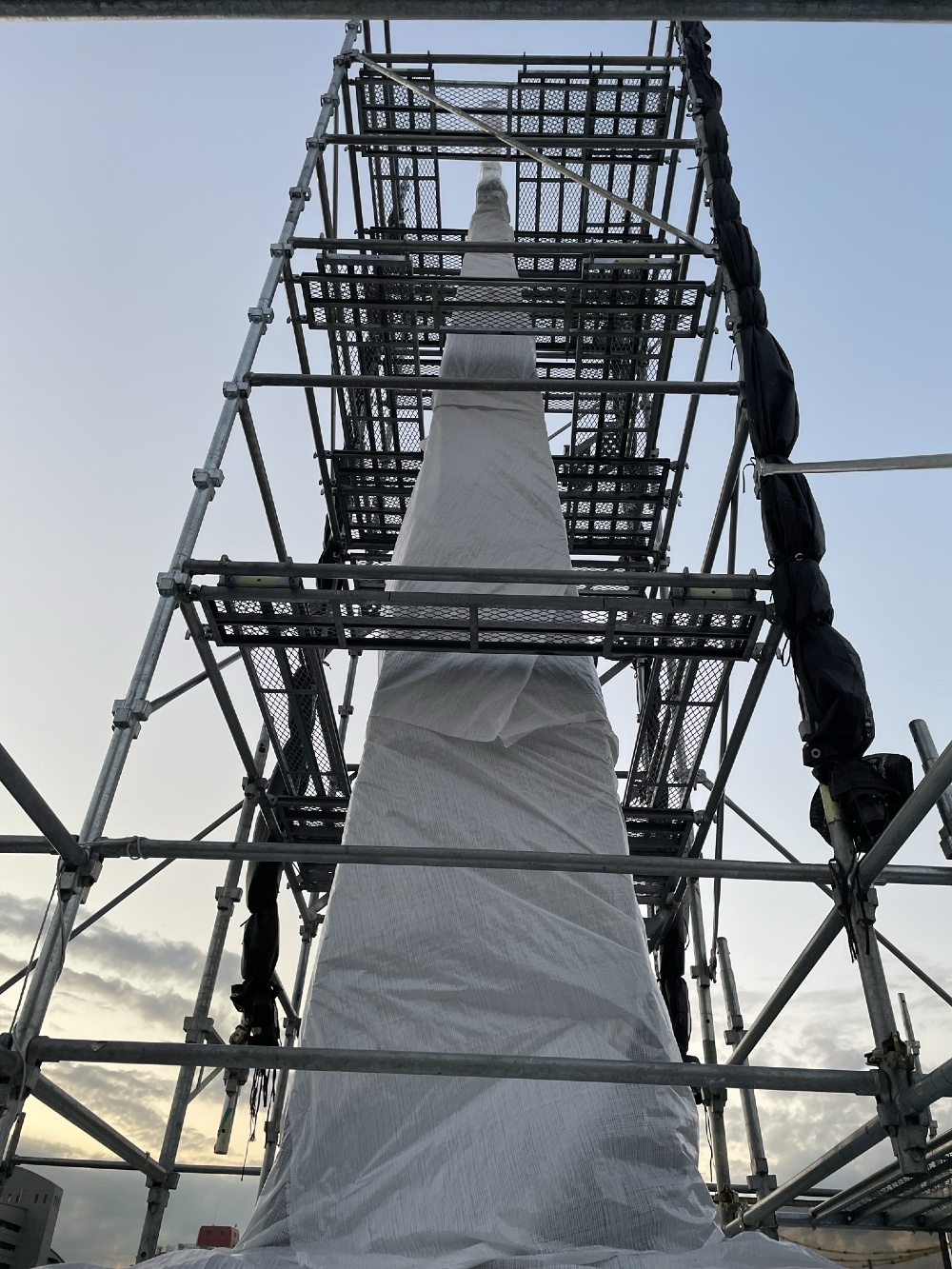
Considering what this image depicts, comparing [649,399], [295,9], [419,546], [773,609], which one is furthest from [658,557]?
[295,9]

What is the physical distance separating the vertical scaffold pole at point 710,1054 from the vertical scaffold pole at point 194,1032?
3207mm

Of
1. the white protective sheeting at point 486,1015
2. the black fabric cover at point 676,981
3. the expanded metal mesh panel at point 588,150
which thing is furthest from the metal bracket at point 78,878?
the expanded metal mesh panel at point 588,150

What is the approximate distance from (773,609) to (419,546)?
2.21 meters

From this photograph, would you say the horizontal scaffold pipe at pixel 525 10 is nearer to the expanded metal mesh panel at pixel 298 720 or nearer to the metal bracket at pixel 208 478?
the metal bracket at pixel 208 478

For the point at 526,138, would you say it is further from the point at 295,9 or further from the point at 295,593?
the point at 295,9

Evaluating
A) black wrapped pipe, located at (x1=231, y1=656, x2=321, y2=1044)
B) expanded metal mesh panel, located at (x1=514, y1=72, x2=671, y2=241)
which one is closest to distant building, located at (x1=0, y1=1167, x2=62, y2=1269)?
black wrapped pipe, located at (x1=231, y1=656, x2=321, y2=1044)

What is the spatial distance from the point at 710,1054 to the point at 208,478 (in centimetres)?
556

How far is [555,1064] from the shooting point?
11.6 ft

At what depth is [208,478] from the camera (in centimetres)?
562

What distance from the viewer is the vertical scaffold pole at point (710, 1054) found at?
6.46 meters

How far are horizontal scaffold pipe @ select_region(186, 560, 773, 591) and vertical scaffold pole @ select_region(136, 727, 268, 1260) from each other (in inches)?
64.9

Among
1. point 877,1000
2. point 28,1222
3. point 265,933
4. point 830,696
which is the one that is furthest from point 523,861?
point 28,1222

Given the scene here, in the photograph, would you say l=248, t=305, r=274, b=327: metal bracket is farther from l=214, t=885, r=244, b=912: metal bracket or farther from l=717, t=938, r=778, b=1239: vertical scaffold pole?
l=717, t=938, r=778, b=1239: vertical scaffold pole

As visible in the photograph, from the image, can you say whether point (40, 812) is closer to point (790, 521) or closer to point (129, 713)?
point (129, 713)
